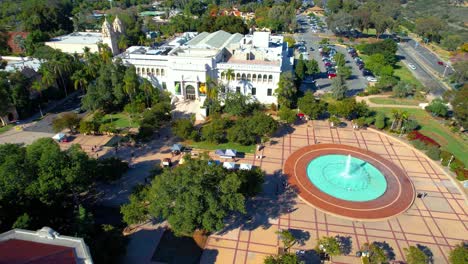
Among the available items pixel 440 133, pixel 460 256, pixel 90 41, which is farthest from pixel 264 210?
pixel 90 41

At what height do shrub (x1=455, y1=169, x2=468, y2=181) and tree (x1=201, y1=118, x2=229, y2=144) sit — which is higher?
tree (x1=201, y1=118, x2=229, y2=144)

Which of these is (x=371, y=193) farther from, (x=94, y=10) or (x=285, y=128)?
(x=94, y=10)

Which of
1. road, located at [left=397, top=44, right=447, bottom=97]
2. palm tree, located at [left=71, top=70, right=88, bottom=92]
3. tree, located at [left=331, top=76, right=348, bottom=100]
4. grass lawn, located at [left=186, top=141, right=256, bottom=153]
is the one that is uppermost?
palm tree, located at [left=71, top=70, right=88, bottom=92]

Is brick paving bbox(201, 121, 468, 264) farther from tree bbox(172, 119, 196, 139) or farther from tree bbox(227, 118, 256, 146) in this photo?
tree bbox(172, 119, 196, 139)

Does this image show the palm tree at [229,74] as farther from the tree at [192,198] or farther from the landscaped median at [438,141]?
the tree at [192,198]

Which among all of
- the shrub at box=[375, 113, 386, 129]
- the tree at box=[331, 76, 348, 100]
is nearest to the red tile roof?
the shrub at box=[375, 113, 386, 129]

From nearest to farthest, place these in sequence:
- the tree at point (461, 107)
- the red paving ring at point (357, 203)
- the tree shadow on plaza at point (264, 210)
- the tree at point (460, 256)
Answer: the tree at point (460, 256) < the tree shadow on plaza at point (264, 210) < the red paving ring at point (357, 203) < the tree at point (461, 107)

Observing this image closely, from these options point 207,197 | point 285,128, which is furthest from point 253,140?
point 207,197

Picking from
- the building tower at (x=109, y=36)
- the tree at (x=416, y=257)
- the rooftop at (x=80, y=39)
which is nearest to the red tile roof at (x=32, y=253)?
the tree at (x=416, y=257)

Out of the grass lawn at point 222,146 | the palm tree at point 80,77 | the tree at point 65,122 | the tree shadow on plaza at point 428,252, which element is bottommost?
the tree shadow on plaza at point 428,252
